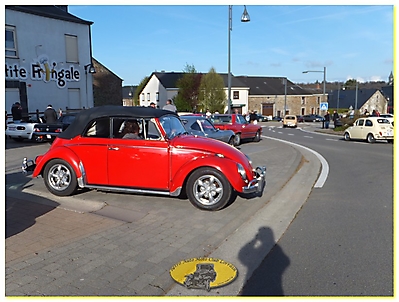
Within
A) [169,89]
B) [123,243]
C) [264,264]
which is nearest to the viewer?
[264,264]

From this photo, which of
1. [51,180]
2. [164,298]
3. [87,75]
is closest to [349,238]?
[164,298]

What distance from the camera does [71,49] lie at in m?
25.0

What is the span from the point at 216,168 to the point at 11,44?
67.7ft

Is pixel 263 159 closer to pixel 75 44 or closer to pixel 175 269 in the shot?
pixel 175 269

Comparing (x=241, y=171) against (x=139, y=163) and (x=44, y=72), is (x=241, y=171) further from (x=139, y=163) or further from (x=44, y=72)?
(x=44, y=72)

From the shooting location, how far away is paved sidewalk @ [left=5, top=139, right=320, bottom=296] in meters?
3.45

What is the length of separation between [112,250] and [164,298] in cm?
123

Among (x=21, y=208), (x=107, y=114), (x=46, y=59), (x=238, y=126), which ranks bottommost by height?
(x=21, y=208)

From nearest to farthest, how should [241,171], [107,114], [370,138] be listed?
[241,171] → [107,114] → [370,138]

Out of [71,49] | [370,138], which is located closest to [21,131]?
[71,49]

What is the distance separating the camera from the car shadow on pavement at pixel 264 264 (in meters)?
3.44

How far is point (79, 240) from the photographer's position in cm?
454

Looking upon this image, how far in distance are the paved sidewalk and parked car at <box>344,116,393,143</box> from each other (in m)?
14.2

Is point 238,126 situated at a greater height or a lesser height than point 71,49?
lesser
